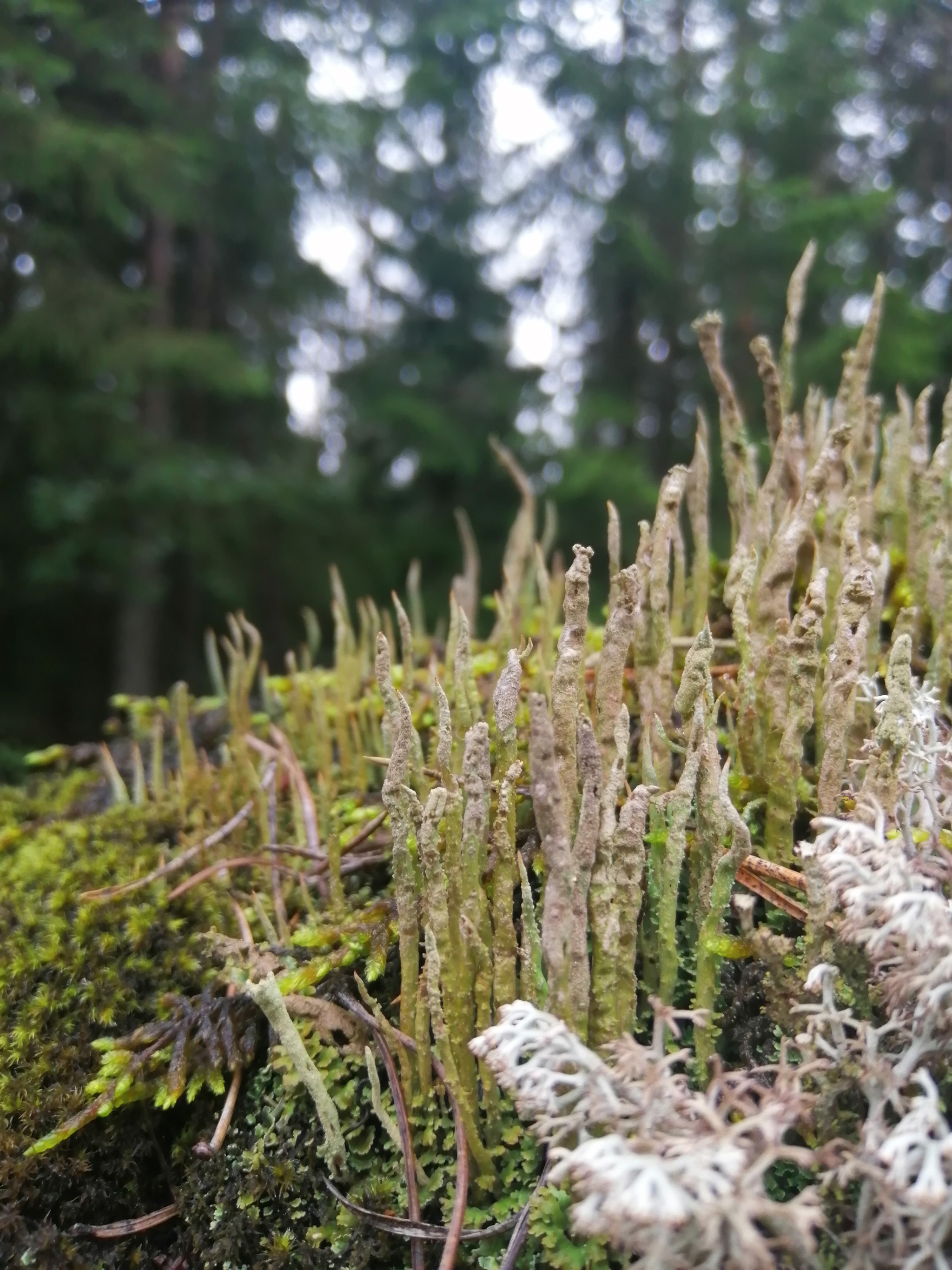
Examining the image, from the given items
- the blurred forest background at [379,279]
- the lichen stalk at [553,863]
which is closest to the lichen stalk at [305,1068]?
the lichen stalk at [553,863]

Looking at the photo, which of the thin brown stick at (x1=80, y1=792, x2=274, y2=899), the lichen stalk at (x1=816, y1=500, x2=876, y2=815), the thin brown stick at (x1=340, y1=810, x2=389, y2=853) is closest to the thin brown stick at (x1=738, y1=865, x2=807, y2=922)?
the lichen stalk at (x1=816, y1=500, x2=876, y2=815)

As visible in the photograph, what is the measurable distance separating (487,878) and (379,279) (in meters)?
8.04

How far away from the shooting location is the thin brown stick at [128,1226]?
2.93 feet

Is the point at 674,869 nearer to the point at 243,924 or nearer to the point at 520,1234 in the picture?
the point at 520,1234

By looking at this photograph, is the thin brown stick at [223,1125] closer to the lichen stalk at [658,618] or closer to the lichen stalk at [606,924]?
the lichen stalk at [606,924]

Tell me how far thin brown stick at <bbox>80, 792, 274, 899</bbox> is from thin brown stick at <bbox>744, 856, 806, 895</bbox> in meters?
0.76

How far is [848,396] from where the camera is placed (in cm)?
130

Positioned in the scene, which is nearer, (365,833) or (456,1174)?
(456,1174)

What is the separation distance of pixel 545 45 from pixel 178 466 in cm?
537

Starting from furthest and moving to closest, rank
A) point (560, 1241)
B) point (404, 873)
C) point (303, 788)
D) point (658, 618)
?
point (303, 788) < point (658, 618) < point (404, 873) < point (560, 1241)

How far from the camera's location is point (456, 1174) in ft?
2.69

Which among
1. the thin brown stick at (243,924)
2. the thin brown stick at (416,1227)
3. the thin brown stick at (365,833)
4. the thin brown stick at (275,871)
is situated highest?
the thin brown stick at (365,833)

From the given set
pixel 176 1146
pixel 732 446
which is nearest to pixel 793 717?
pixel 732 446

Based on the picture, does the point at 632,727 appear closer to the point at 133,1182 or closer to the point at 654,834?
the point at 654,834
